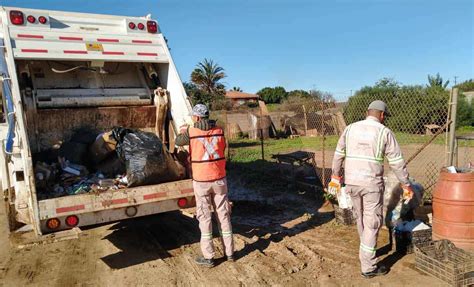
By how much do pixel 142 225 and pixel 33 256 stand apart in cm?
153

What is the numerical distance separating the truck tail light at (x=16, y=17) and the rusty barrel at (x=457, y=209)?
525 centimetres

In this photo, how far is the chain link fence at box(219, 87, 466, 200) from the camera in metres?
8.76

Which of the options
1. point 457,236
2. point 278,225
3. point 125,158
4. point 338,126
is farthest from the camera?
point 338,126

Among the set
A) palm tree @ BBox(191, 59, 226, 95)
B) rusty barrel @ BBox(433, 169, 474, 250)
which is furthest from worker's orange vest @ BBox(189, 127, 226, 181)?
palm tree @ BBox(191, 59, 226, 95)

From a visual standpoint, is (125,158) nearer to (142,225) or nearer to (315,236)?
(142,225)

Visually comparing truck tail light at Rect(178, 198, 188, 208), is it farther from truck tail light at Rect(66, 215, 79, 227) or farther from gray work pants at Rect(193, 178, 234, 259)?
truck tail light at Rect(66, 215, 79, 227)

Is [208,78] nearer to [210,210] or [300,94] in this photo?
[300,94]

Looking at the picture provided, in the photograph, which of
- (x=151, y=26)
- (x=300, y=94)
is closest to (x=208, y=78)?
(x=300, y=94)

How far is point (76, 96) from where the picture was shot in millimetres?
5914

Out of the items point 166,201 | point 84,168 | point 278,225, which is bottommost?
point 278,225

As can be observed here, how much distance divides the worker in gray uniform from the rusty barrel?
658 mm

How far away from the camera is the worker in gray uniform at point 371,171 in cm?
410

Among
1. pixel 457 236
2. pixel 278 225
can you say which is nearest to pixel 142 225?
pixel 278 225

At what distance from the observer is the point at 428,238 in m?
4.59
